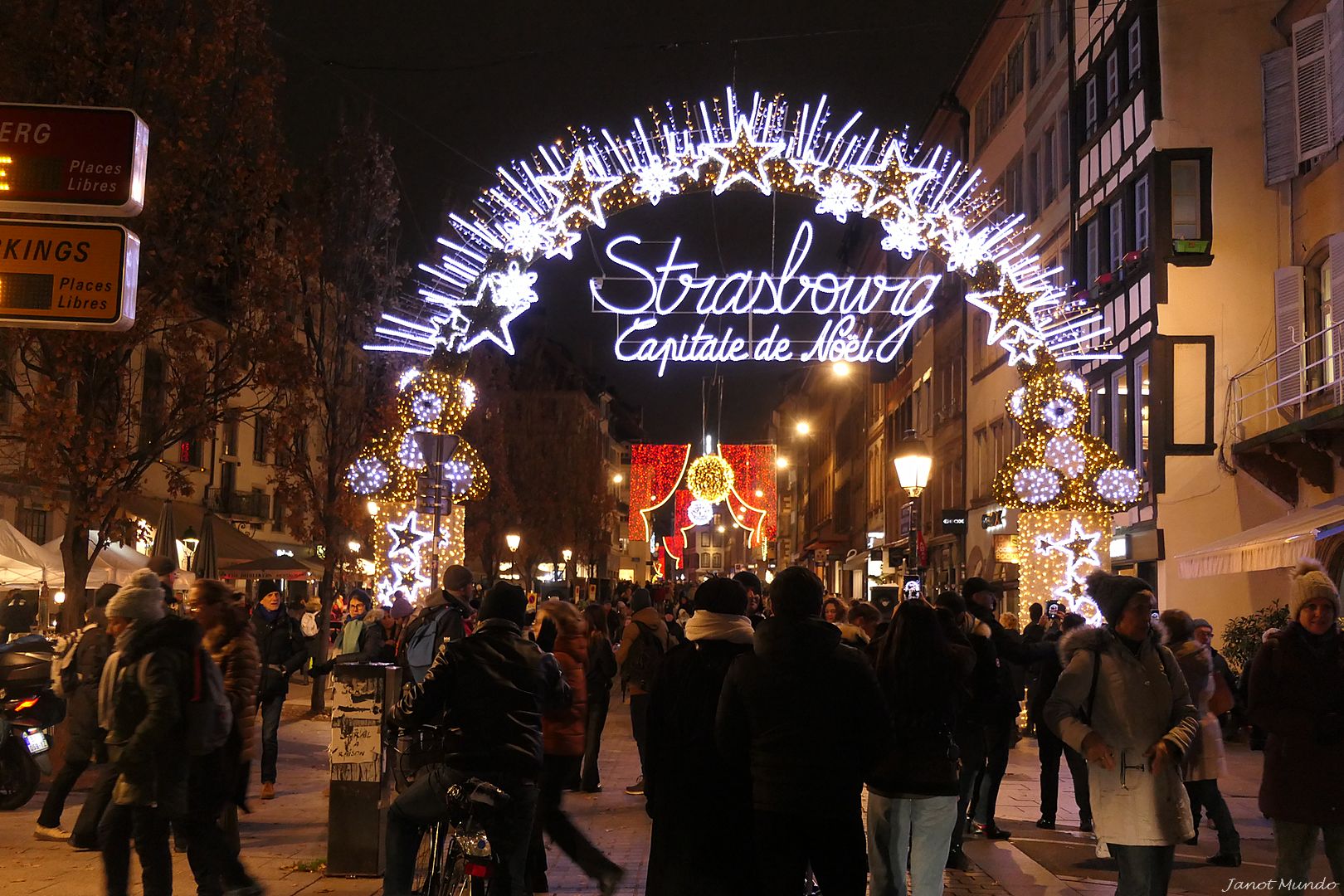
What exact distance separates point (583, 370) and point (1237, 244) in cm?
10019

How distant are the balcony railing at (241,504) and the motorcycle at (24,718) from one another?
29.8 m

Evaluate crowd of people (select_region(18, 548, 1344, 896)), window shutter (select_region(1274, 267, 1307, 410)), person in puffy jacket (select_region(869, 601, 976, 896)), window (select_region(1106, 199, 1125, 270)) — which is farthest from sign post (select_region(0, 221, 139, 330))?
window (select_region(1106, 199, 1125, 270))

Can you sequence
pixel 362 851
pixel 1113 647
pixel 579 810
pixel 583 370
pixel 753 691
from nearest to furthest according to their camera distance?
pixel 753 691
pixel 1113 647
pixel 362 851
pixel 579 810
pixel 583 370

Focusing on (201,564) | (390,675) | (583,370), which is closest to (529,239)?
(201,564)

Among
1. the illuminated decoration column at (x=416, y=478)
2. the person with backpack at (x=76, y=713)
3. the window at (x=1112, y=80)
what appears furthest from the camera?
the window at (x=1112, y=80)

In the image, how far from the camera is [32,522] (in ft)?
108

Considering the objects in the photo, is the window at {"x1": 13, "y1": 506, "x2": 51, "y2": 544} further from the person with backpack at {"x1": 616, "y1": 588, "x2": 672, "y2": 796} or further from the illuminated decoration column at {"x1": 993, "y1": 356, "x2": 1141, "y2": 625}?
the illuminated decoration column at {"x1": 993, "y1": 356, "x2": 1141, "y2": 625}

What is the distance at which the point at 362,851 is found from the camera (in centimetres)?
950

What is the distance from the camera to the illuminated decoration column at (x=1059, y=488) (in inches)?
714

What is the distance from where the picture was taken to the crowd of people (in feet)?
19.5

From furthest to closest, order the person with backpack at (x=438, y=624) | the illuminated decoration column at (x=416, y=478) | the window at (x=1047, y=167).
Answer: the window at (x=1047, y=167), the illuminated decoration column at (x=416, y=478), the person with backpack at (x=438, y=624)

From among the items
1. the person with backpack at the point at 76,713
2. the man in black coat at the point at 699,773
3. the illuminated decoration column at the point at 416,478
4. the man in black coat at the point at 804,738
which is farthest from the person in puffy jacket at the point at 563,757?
the illuminated decoration column at the point at 416,478

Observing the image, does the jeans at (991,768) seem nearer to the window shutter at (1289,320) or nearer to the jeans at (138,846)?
the jeans at (138,846)

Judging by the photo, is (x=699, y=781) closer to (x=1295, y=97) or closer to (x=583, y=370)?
(x=1295, y=97)
